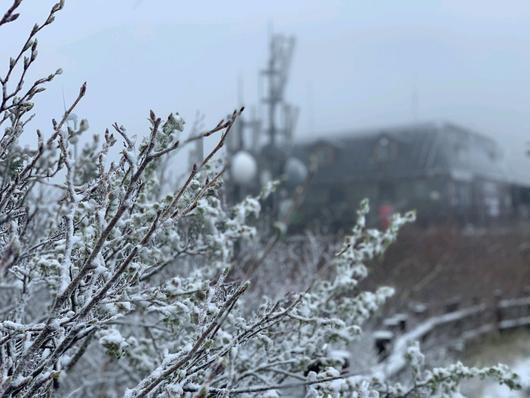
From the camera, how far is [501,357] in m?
9.63

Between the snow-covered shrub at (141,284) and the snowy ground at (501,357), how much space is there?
418cm

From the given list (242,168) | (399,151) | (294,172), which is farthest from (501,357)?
(399,151)

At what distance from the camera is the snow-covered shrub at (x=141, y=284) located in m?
1.78

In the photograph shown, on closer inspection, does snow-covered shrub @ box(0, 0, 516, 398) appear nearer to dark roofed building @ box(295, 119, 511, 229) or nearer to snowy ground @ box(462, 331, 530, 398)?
snowy ground @ box(462, 331, 530, 398)

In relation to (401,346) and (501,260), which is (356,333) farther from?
(501,260)

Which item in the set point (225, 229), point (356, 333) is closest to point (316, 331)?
point (356, 333)

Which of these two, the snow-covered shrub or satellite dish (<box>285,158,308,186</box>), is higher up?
the snow-covered shrub

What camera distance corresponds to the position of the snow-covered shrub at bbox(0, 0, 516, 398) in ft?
5.84

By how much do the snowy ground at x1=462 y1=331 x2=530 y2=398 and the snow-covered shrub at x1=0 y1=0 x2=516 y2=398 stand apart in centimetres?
418

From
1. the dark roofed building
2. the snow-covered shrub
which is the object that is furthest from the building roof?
the snow-covered shrub

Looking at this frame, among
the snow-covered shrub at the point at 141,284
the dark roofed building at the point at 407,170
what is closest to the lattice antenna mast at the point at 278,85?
the dark roofed building at the point at 407,170

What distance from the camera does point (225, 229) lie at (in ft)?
11.8

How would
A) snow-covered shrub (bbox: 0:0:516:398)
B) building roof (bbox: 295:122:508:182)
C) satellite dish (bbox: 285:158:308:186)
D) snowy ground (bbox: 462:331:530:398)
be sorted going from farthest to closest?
building roof (bbox: 295:122:508:182) < satellite dish (bbox: 285:158:308:186) < snowy ground (bbox: 462:331:530:398) < snow-covered shrub (bbox: 0:0:516:398)

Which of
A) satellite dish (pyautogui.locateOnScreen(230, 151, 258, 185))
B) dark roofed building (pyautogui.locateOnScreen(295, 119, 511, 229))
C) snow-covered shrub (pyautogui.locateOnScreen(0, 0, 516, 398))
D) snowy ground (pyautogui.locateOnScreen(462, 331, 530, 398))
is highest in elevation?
snow-covered shrub (pyautogui.locateOnScreen(0, 0, 516, 398))
